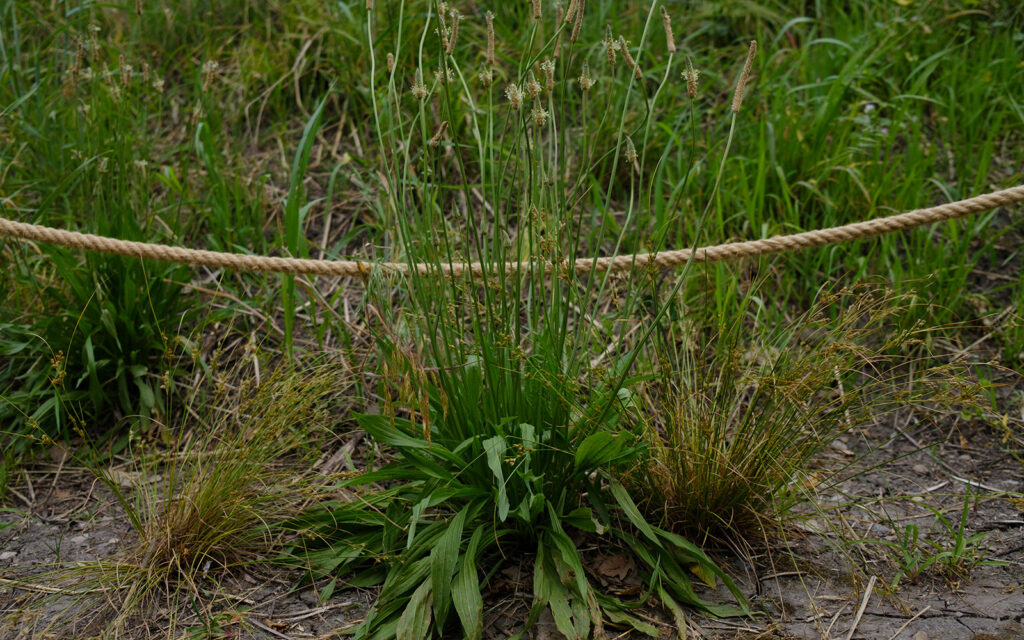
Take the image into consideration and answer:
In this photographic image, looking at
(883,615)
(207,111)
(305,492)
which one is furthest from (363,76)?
(883,615)

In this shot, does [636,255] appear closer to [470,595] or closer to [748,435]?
[748,435]

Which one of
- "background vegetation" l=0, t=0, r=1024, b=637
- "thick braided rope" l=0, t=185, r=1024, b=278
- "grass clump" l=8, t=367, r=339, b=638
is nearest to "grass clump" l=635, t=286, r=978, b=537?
"background vegetation" l=0, t=0, r=1024, b=637

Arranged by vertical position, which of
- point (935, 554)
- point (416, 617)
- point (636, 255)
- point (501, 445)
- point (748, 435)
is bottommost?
point (935, 554)

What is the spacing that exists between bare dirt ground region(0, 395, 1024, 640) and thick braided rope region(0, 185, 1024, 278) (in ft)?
1.65

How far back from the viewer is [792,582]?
1.98 m

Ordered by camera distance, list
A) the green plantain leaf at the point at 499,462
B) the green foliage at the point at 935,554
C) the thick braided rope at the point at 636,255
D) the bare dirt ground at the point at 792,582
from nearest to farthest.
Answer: the green plantain leaf at the point at 499,462, the bare dirt ground at the point at 792,582, the green foliage at the point at 935,554, the thick braided rope at the point at 636,255

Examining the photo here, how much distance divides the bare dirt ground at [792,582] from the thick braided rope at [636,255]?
504 mm

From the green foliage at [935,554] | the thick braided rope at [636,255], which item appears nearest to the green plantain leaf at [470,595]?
the thick braided rope at [636,255]

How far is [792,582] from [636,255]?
2.79 feet

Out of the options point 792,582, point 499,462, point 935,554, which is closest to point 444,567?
point 499,462

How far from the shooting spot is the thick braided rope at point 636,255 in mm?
2115

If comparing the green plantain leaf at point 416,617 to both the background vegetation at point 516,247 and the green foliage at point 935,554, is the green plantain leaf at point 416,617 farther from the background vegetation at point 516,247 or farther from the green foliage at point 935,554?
the green foliage at point 935,554

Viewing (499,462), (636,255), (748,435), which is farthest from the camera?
(636,255)

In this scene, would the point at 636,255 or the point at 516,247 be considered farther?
the point at 636,255
